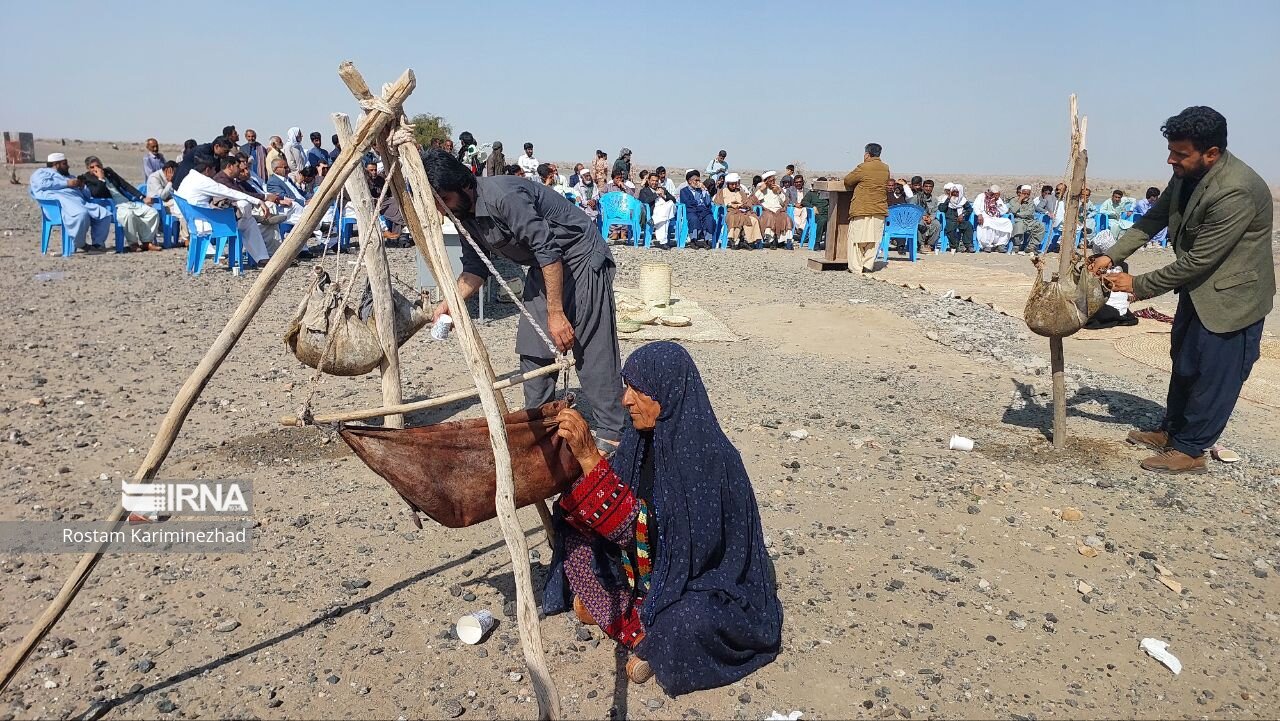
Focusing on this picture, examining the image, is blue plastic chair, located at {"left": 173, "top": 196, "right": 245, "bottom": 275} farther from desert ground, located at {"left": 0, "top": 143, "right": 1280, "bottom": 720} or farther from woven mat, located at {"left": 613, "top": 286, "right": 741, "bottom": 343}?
woven mat, located at {"left": 613, "top": 286, "right": 741, "bottom": 343}

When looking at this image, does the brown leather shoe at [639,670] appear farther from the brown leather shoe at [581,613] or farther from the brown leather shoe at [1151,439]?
the brown leather shoe at [1151,439]

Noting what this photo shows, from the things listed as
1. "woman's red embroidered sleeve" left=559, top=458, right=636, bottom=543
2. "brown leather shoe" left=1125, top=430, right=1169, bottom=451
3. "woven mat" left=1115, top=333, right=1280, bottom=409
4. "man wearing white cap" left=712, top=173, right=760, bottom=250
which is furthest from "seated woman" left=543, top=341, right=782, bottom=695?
"man wearing white cap" left=712, top=173, right=760, bottom=250

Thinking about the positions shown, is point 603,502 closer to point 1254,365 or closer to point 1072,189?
point 1072,189

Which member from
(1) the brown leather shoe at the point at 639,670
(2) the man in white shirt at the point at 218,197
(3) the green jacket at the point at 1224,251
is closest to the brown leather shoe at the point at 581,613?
(1) the brown leather shoe at the point at 639,670

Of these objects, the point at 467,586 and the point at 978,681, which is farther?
the point at 467,586

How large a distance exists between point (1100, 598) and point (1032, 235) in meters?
14.7

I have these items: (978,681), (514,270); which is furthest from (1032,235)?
(978,681)

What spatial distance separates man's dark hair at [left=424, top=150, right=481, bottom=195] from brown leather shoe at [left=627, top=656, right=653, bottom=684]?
6.65 feet

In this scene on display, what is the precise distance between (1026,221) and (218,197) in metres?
14.2

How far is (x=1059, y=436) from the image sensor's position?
5023 millimetres

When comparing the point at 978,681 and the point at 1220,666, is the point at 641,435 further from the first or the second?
the point at 1220,666

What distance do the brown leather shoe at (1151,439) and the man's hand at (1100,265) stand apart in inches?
47.8

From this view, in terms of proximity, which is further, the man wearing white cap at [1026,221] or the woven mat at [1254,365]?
the man wearing white cap at [1026,221]

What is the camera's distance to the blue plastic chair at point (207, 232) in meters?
9.88
